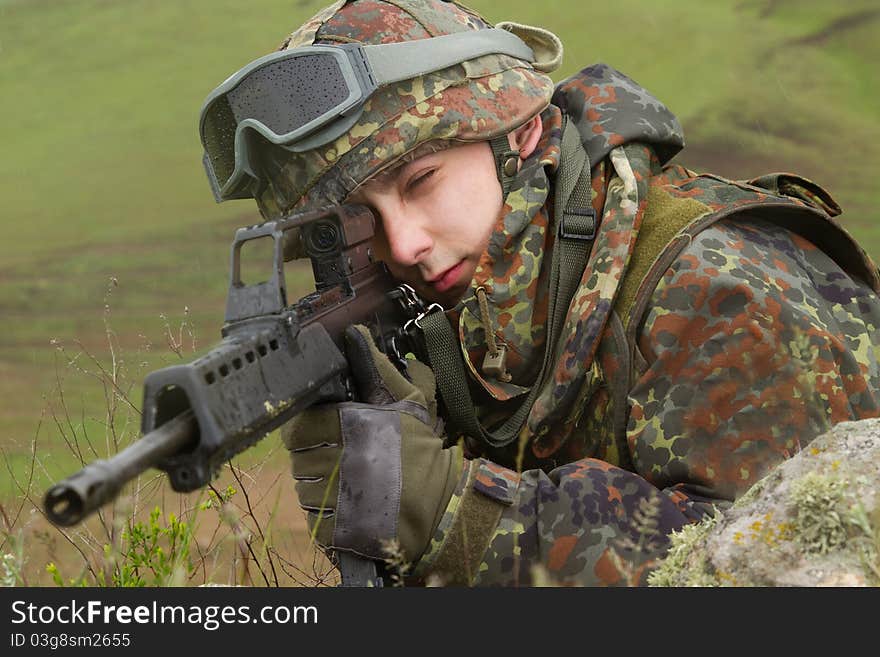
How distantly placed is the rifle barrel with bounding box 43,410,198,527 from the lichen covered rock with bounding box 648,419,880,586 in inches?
49.7

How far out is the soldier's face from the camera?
11.4 feet

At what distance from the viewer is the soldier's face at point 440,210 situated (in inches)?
137

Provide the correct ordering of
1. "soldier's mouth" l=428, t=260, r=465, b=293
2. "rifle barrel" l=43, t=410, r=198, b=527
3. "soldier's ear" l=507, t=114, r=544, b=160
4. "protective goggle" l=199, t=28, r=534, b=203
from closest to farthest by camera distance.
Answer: "rifle barrel" l=43, t=410, r=198, b=527 < "protective goggle" l=199, t=28, r=534, b=203 < "soldier's mouth" l=428, t=260, r=465, b=293 < "soldier's ear" l=507, t=114, r=544, b=160

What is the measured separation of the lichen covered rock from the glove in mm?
821

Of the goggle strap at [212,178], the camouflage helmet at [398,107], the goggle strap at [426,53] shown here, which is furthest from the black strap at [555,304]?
the goggle strap at [212,178]

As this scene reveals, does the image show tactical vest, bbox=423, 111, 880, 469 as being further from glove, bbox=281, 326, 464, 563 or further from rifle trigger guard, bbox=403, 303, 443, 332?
glove, bbox=281, 326, 464, 563

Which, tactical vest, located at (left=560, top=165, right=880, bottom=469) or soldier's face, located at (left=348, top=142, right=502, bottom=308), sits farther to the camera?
soldier's face, located at (left=348, top=142, right=502, bottom=308)

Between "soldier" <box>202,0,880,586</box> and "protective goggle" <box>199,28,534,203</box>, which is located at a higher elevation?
"protective goggle" <box>199,28,534,203</box>

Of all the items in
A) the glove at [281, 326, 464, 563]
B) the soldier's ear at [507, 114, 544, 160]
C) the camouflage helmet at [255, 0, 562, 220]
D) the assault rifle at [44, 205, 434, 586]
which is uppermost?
the camouflage helmet at [255, 0, 562, 220]

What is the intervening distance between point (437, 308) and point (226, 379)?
53.0 inches

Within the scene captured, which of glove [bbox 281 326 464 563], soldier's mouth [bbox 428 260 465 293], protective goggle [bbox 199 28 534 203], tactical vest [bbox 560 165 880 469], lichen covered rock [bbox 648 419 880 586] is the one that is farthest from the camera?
soldier's mouth [bbox 428 260 465 293]

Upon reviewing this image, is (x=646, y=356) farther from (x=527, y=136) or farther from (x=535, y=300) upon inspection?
(x=527, y=136)

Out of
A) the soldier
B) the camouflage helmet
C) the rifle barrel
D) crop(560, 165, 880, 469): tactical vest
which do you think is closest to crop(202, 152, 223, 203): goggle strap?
the soldier

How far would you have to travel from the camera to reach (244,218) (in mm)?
11703
